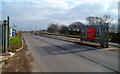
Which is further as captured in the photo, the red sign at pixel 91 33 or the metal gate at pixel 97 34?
the red sign at pixel 91 33

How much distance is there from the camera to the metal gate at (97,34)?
18.0m

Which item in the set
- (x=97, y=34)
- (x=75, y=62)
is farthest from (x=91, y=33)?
(x=75, y=62)

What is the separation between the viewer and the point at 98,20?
70.9 metres

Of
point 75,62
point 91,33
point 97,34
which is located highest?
point 91,33

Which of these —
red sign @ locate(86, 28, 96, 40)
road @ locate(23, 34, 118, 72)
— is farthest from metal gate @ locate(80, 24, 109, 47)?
road @ locate(23, 34, 118, 72)

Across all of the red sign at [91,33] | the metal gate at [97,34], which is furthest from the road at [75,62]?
the red sign at [91,33]

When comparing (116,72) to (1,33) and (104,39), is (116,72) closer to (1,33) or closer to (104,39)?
(1,33)

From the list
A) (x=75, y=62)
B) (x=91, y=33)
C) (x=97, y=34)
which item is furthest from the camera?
(x=91, y=33)

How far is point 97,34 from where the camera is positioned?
19.6m

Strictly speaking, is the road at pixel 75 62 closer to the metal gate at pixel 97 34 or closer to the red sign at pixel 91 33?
the metal gate at pixel 97 34

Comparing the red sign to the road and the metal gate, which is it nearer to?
the metal gate

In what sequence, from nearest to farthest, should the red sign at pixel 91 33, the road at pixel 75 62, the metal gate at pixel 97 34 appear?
the road at pixel 75 62 → the metal gate at pixel 97 34 → the red sign at pixel 91 33

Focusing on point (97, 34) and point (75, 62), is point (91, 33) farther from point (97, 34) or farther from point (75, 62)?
point (75, 62)

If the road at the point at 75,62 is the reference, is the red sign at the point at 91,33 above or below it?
above
